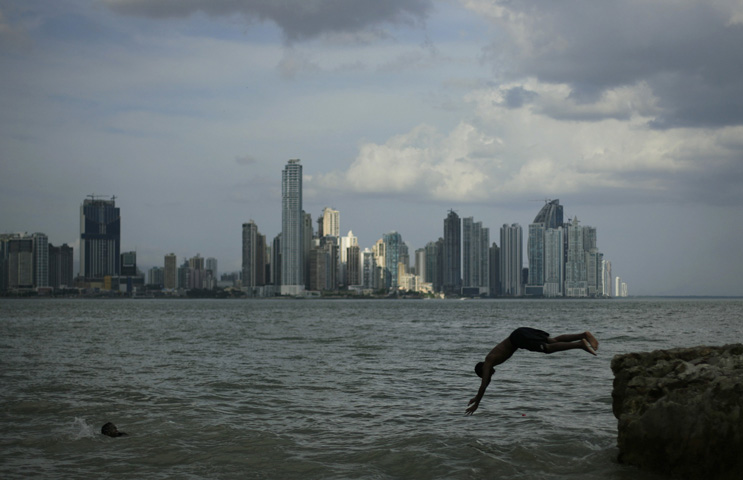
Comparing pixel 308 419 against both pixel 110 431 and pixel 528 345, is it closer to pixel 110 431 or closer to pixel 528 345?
pixel 110 431

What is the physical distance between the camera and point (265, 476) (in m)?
12.1

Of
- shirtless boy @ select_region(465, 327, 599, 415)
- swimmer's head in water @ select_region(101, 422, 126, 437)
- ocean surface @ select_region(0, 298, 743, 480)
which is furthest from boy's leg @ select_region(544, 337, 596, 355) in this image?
swimmer's head in water @ select_region(101, 422, 126, 437)

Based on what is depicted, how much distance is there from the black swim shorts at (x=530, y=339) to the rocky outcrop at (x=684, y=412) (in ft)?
5.99

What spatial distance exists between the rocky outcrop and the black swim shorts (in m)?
1.83

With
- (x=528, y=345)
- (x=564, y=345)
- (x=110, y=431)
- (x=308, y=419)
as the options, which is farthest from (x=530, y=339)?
(x=110, y=431)

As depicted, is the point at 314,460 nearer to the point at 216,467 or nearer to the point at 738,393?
the point at 216,467

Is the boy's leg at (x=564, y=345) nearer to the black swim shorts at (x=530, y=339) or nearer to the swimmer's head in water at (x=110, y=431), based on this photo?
the black swim shorts at (x=530, y=339)

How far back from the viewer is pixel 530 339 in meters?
12.2

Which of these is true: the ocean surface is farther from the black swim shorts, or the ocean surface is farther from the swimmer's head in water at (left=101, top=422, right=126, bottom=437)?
the black swim shorts

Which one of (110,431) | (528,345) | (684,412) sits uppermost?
(528,345)

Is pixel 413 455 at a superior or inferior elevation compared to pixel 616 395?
inferior

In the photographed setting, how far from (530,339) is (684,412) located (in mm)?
2734

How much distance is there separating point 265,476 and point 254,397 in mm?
8890

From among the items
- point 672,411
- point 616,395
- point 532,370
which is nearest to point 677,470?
point 672,411
